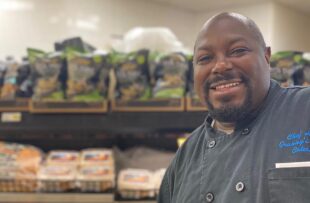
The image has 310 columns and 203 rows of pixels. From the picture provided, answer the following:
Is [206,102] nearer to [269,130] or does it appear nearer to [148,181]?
[269,130]

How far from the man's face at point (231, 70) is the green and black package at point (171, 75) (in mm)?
917

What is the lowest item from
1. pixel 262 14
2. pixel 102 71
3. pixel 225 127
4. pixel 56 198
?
pixel 56 198

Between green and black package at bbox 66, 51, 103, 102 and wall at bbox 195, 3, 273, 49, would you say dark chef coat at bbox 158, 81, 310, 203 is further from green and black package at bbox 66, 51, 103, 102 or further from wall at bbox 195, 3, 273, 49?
wall at bbox 195, 3, 273, 49

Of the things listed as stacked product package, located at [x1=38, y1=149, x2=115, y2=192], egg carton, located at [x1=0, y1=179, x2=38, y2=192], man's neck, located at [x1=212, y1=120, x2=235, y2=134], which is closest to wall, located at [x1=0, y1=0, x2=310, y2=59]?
stacked product package, located at [x1=38, y1=149, x2=115, y2=192]

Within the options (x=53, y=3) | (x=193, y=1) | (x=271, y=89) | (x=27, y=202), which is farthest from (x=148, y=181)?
(x=193, y=1)

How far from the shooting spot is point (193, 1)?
4.75 metres

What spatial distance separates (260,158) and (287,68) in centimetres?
106

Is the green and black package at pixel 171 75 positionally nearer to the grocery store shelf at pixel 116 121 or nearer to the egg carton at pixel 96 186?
the grocery store shelf at pixel 116 121

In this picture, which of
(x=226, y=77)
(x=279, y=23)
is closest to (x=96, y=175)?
(x=226, y=77)

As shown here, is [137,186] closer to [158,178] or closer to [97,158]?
[158,178]

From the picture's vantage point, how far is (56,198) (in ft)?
6.08

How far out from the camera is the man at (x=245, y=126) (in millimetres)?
857

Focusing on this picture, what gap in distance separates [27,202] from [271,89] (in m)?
1.32

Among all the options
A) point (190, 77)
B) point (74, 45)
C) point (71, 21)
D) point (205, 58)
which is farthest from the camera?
point (71, 21)
